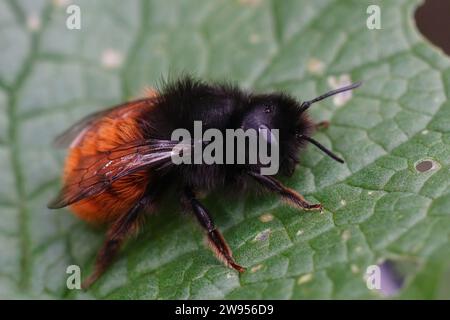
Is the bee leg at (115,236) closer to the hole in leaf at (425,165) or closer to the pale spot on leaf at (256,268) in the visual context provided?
the pale spot on leaf at (256,268)

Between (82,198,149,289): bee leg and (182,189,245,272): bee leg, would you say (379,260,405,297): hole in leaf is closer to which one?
(182,189,245,272): bee leg

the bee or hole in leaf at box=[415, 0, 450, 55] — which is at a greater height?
hole in leaf at box=[415, 0, 450, 55]

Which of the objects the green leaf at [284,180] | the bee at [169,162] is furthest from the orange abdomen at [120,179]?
the green leaf at [284,180]

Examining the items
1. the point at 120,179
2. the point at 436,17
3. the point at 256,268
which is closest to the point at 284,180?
the point at 256,268

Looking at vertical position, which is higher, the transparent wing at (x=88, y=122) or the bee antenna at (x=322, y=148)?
the transparent wing at (x=88, y=122)

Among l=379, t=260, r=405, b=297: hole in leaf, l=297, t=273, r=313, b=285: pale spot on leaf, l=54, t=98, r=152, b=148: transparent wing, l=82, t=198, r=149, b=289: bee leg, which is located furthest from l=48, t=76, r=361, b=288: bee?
l=379, t=260, r=405, b=297: hole in leaf

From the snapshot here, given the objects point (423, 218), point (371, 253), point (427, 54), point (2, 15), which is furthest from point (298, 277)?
point (2, 15)

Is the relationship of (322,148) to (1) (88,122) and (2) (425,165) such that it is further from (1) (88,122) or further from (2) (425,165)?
(1) (88,122)
